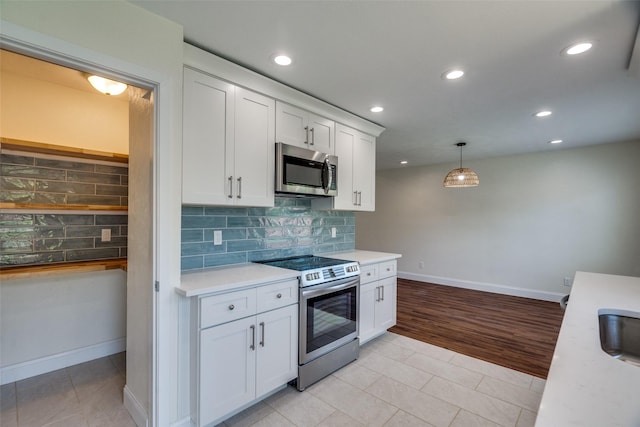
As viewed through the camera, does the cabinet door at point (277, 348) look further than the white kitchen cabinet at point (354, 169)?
No

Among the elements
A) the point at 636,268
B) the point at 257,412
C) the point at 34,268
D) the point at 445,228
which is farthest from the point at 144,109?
the point at 636,268

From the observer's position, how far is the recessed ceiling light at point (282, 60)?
2115mm

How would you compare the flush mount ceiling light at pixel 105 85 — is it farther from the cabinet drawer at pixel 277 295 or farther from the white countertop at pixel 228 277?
the cabinet drawer at pixel 277 295

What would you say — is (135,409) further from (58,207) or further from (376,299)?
(376,299)

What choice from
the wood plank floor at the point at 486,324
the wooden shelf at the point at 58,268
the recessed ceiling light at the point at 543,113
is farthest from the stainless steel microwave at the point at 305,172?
the recessed ceiling light at the point at 543,113

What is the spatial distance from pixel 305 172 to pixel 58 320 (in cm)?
253

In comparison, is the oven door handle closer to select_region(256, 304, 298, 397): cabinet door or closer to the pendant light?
select_region(256, 304, 298, 397): cabinet door

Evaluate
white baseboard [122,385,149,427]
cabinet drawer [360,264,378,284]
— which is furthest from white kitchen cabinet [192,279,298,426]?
cabinet drawer [360,264,378,284]

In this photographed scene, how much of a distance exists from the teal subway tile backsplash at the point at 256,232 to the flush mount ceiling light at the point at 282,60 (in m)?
1.21

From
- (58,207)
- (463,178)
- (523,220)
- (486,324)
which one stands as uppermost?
(463,178)

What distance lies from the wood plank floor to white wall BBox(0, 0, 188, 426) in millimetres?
2627

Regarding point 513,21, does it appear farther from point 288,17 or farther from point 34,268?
point 34,268

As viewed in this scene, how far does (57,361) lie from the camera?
2.61m

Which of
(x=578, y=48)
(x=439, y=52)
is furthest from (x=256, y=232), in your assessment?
(x=578, y=48)
